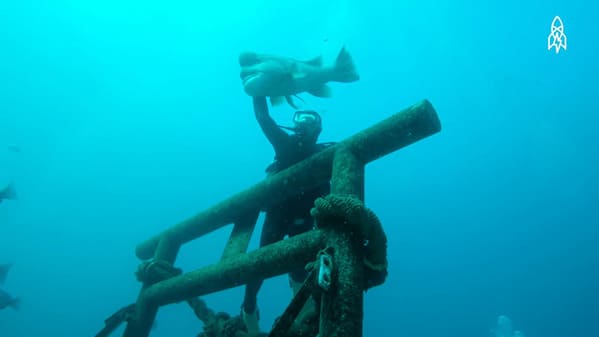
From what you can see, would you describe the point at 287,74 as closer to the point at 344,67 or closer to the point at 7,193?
the point at 344,67

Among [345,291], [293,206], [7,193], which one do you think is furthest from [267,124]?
[7,193]

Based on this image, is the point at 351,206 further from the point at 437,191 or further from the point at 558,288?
the point at 558,288

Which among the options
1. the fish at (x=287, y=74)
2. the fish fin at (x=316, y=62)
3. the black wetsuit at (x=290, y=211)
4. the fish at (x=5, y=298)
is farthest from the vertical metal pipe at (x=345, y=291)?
the fish at (x=5, y=298)

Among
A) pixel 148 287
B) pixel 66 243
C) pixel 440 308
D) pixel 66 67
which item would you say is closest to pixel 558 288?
pixel 440 308

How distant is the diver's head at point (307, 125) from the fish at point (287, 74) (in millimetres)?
910

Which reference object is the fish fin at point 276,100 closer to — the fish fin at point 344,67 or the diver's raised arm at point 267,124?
the diver's raised arm at point 267,124

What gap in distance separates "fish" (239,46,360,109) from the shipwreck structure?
24.1 inches

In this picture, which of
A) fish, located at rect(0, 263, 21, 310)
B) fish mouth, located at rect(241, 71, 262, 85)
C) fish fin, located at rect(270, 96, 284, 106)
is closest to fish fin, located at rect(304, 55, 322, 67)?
fish fin, located at rect(270, 96, 284, 106)

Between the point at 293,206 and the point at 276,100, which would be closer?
the point at 276,100

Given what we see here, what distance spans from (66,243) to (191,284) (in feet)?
316

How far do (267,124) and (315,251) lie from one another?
1743 millimetres

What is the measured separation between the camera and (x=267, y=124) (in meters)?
3.61

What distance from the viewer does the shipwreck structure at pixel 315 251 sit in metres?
1.69

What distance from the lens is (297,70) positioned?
3.01m
